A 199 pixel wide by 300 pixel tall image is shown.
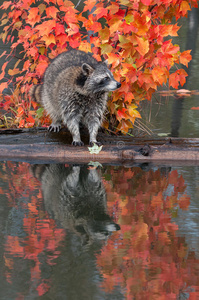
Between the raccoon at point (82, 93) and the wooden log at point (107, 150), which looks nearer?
the wooden log at point (107, 150)

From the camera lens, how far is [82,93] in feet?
19.2

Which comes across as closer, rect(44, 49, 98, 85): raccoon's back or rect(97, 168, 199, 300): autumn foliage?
rect(97, 168, 199, 300): autumn foliage

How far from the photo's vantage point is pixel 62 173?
5.38 meters

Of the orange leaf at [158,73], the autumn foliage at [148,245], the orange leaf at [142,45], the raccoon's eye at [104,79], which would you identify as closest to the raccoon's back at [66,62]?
the raccoon's eye at [104,79]

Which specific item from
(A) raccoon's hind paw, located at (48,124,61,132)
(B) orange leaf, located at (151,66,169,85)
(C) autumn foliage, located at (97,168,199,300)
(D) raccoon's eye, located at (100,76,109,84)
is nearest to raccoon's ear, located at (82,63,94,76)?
(D) raccoon's eye, located at (100,76,109,84)

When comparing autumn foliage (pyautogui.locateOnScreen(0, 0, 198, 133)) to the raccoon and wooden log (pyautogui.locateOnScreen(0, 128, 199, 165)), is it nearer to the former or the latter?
the raccoon

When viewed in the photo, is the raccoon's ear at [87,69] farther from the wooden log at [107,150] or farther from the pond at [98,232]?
the pond at [98,232]

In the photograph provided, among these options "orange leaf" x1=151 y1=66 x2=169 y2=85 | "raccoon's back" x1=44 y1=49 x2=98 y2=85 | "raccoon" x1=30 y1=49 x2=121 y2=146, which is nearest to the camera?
"orange leaf" x1=151 y1=66 x2=169 y2=85

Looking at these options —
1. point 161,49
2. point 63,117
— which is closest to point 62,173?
point 63,117

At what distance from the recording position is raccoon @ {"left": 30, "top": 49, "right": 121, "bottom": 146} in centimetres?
575

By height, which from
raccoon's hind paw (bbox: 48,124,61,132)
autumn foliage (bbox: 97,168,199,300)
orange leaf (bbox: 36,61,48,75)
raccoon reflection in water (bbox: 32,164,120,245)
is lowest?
raccoon reflection in water (bbox: 32,164,120,245)

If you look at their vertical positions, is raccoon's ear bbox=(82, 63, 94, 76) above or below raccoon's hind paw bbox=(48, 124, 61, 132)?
above

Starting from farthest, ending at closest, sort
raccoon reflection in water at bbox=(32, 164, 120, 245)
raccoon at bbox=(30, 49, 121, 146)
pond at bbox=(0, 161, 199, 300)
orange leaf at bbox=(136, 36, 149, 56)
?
raccoon at bbox=(30, 49, 121, 146)
orange leaf at bbox=(136, 36, 149, 56)
raccoon reflection in water at bbox=(32, 164, 120, 245)
pond at bbox=(0, 161, 199, 300)

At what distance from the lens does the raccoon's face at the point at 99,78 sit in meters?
5.70
